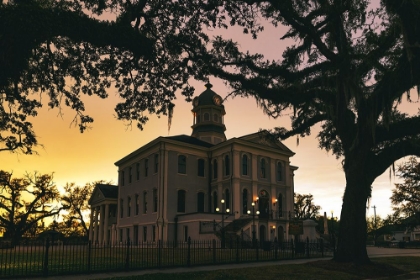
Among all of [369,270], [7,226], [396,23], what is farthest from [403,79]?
[7,226]

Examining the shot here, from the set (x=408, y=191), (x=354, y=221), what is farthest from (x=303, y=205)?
(x=354, y=221)

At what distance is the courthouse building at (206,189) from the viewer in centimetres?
3634

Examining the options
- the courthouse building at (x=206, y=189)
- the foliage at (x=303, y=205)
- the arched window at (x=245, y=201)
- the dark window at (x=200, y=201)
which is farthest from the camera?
the foliage at (x=303, y=205)

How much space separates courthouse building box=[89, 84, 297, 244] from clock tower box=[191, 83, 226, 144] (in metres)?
1.75

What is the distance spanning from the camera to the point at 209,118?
48.0 metres

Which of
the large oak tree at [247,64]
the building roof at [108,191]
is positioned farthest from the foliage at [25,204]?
the large oak tree at [247,64]

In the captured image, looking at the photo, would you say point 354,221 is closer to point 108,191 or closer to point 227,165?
point 227,165

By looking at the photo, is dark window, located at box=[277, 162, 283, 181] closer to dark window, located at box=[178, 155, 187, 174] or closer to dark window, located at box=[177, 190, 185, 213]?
dark window, located at box=[178, 155, 187, 174]

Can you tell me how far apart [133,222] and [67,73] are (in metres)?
32.5

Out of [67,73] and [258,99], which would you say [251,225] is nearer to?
[258,99]

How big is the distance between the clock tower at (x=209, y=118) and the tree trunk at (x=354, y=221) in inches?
1245

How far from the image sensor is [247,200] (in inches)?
1529

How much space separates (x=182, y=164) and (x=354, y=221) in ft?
84.8

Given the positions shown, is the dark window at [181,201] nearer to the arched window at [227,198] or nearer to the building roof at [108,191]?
the arched window at [227,198]
